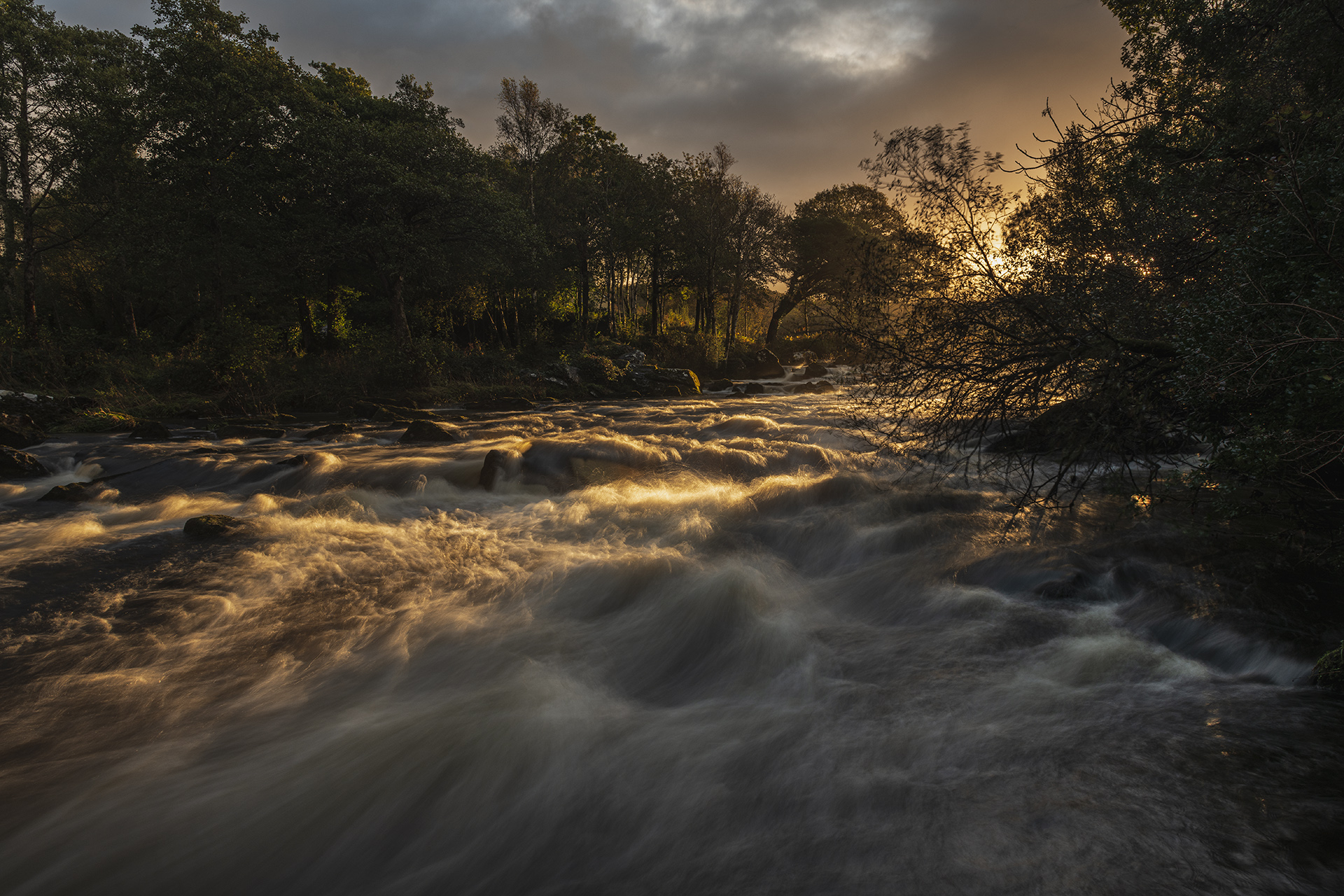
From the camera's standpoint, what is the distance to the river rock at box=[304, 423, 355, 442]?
14523 millimetres

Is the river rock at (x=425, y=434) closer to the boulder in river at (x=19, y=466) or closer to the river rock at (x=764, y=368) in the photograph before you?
the boulder in river at (x=19, y=466)

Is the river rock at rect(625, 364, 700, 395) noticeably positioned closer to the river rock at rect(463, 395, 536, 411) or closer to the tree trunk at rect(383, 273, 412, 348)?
the river rock at rect(463, 395, 536, 411)

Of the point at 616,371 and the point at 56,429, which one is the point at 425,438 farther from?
the point at 616,371

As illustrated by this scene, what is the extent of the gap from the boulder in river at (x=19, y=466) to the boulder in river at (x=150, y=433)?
353 cm

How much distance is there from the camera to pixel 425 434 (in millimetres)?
13773

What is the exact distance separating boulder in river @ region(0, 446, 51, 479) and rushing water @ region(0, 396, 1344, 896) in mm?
3693

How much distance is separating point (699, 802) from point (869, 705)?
56.5 inches

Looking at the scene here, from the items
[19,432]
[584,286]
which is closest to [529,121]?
[584,286]

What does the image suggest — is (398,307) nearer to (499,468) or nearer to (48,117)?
(48,117)

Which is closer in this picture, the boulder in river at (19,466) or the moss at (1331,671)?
the moss at (1331,671)

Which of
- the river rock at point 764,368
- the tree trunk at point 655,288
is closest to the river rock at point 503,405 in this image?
the river rock at point 764,368

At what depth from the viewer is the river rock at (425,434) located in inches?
536

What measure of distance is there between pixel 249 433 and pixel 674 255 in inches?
1403

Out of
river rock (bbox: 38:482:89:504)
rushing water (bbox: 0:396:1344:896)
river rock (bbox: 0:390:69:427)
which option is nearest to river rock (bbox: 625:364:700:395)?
river rock (bbox: 0:390:69:427)
